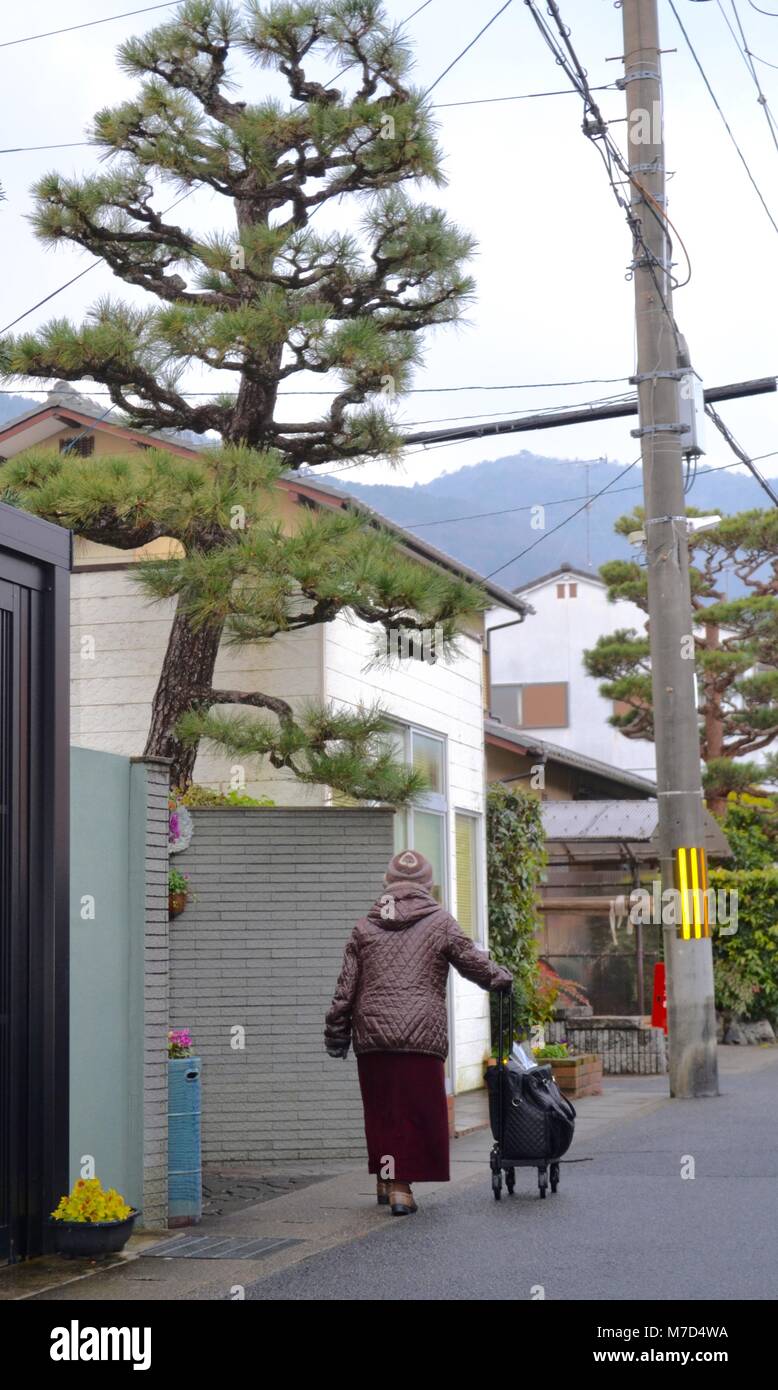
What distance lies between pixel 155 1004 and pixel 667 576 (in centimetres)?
779

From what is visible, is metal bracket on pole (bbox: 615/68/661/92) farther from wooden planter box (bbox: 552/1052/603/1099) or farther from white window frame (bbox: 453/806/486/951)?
wooden planter box (bbox: 552/1052/603/1099)

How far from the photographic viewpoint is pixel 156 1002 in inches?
316

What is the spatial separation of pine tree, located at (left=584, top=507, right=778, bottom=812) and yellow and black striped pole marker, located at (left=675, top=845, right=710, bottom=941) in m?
12.3

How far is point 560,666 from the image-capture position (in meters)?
45.9

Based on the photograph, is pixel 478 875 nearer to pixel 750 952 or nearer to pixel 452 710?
pixel 452 710

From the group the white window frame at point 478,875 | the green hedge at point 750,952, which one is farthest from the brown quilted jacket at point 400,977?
the green hedge at point 750,952

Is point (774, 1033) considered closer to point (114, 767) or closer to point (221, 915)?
point (221, 915)

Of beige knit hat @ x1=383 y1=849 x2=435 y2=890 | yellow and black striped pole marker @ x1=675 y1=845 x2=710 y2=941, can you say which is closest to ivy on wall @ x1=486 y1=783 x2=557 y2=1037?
yellow and black striped pole marker @ x1=675 y1=845 x2=710 y2=941

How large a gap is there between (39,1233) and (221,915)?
3.93 metres

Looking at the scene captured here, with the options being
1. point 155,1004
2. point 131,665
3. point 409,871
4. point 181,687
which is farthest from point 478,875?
point 155,1004

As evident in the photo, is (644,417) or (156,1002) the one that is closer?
(156,1002)

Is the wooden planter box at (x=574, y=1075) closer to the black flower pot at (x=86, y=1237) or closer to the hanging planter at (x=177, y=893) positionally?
the hanging planter at (x=177, y=893)

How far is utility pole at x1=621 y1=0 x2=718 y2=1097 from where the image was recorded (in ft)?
46.2
